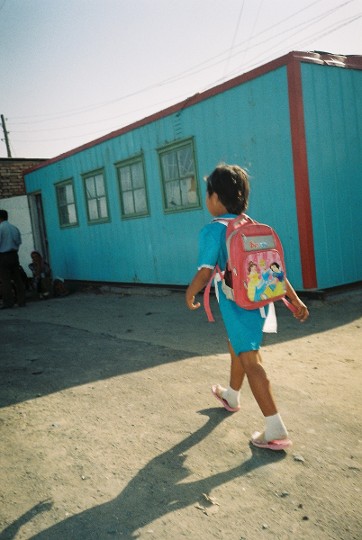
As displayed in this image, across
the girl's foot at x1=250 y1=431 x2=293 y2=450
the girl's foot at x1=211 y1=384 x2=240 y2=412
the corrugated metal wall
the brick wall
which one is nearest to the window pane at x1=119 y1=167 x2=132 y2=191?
the corrugated metal wall

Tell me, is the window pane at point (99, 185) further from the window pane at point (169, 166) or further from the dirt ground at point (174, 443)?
the dirt ground at point (174, 443)

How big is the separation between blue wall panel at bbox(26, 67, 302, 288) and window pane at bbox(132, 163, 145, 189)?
0.32m

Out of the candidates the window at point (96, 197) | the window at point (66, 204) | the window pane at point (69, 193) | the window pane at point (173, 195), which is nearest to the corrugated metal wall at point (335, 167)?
the window pane at point (173, 195)

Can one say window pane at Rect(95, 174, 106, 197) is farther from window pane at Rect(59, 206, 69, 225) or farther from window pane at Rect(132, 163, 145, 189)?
window pane at Rect(59, 206, 69, 225)

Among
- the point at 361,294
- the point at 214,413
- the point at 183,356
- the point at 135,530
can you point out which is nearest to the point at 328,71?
the point at 361,294

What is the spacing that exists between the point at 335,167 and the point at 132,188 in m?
4.77

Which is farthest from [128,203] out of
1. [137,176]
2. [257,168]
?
[257,168]

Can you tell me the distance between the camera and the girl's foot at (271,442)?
253cm

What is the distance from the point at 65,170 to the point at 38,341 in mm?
7541

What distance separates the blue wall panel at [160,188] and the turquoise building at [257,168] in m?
0.02

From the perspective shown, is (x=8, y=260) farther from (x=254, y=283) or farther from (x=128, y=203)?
(x=254, y=283)

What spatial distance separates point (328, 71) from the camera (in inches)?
263

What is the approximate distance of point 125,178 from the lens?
10219 mm

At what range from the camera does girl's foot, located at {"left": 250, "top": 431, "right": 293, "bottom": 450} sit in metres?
2.53
